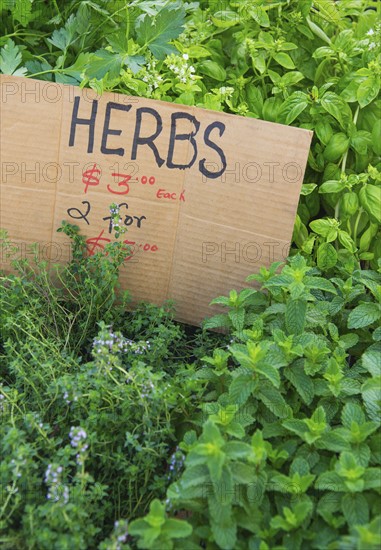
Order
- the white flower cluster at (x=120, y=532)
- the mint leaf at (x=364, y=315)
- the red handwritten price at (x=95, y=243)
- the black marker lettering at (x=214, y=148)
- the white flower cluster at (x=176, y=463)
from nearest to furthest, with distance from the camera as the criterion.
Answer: the white flower cluster at (x=120, y=532) → the white flower cluster at (x=176, y=463) → the mint leaf at (x=364, y=315) → the black marker lettering at (x=214, y=148) → the red handwritten price at (x=95, y=243)

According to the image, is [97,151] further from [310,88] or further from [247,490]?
[247,490]

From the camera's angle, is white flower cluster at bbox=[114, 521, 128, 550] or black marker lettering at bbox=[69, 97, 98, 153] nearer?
white flower cluster at bbox=[114, 521, 128, 550]

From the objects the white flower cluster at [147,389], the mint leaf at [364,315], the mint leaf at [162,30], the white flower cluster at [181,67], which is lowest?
the white flower cluster at [147,389]

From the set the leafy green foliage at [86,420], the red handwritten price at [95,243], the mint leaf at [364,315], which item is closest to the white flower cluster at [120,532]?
the leafy green foliage at [86,420]

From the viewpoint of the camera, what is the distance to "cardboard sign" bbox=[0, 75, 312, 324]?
1.50 metres

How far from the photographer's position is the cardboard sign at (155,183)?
4.92ft

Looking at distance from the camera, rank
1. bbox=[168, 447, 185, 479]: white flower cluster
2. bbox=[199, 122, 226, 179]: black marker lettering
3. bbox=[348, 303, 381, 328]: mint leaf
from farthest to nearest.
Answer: bbox=[199, 122, 226, 179]: black marker lettering
bbox=[348, 303, 381, 328]: mint leaf
bbox=[168, 447, 185, 479]: white flower cluster

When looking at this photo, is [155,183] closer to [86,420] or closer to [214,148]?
[214,148]

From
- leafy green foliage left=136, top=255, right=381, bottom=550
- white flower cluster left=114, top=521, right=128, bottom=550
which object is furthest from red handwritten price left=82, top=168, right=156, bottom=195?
white flower cluster left=114, top=521, right=128, bottom=550

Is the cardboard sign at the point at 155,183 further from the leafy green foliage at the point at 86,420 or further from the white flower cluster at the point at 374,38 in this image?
the white flower cluster at the point at 374,38

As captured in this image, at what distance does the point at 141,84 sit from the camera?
59.1 inches

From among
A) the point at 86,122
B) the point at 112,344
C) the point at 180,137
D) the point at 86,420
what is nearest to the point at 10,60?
the point at 86,122

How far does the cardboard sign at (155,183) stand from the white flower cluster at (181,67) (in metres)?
0.08

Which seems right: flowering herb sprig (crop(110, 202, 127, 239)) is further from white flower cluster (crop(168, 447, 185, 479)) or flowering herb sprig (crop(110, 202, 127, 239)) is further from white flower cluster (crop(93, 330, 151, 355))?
white flower cluster (crop(168, 447, 185, 479))
